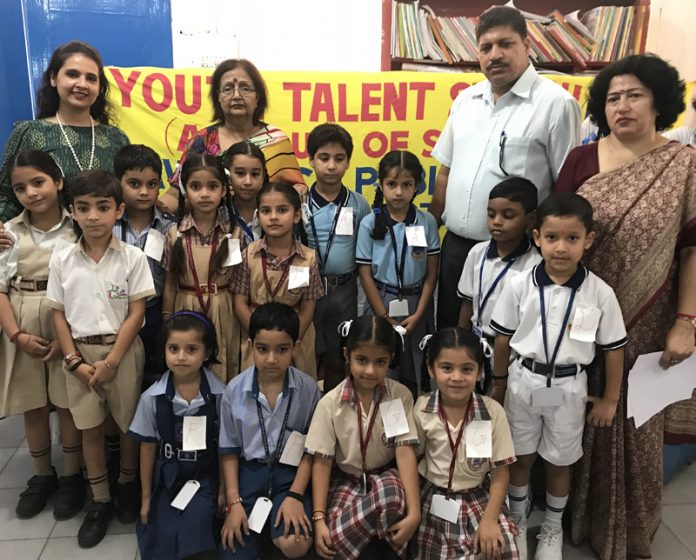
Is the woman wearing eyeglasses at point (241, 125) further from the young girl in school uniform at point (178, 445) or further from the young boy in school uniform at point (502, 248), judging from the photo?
the young boy in school uniform at point (502, 248)

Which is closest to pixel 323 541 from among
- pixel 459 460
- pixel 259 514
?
pixel 259 514

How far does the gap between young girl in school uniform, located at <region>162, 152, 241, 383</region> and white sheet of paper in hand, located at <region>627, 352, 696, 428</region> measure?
1.49 metres

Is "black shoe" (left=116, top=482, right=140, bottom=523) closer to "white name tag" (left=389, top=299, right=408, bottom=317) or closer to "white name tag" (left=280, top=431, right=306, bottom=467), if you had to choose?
"white name tag" (left=280, top=431, right=306, bottom=467)

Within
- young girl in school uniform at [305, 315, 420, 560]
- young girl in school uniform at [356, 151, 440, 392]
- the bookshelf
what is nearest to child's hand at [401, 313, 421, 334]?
young girl in school uniform at [356, 151, 440, 392]

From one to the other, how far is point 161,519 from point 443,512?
97 centimetres

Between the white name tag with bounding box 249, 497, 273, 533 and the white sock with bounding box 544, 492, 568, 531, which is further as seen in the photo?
the white sock with bounding box 544, 492, 568, 531

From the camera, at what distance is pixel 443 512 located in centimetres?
172

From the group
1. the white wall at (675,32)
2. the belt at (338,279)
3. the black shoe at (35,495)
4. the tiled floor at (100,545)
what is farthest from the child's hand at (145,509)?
the white wall at (675,32)

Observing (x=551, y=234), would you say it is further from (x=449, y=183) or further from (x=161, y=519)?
(x=161, y=519)

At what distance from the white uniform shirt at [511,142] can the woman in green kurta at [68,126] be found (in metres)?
1.50

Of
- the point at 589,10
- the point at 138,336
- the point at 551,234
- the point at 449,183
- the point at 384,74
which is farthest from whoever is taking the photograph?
the point at 589,10

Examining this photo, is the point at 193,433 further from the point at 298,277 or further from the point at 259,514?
the point at 298,277

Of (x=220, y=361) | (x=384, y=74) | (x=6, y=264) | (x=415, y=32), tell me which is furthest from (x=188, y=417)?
(x=415, y=32)

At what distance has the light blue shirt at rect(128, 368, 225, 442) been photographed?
1876 mm
